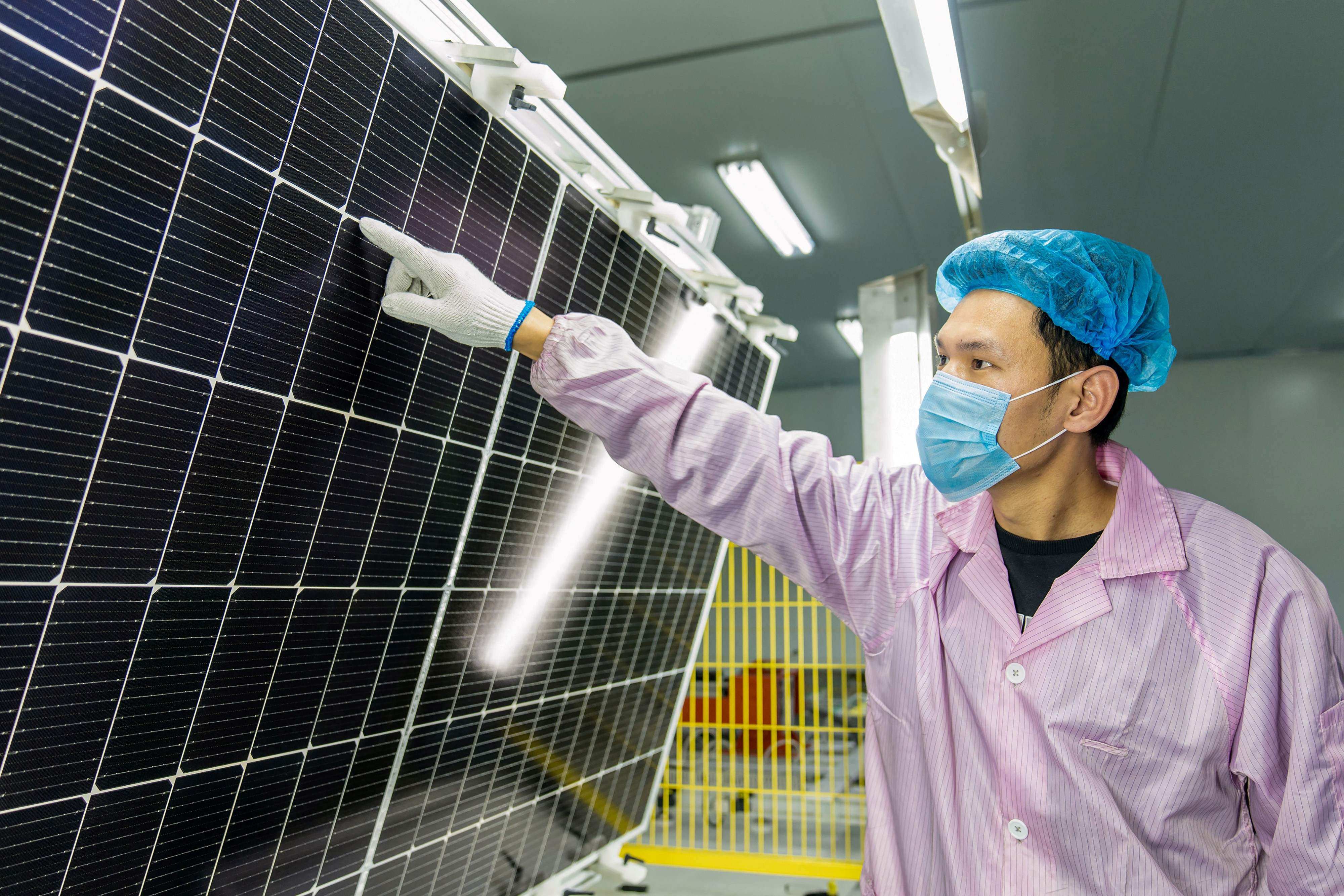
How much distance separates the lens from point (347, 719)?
2969 mm

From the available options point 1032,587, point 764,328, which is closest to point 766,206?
point 764,328

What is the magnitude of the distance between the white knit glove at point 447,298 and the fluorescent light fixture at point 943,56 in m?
2.06

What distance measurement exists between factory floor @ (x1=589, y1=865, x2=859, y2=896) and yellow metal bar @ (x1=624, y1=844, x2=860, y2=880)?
5 centimetres

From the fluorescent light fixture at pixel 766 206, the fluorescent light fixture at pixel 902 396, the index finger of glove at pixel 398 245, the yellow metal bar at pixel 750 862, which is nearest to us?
the index finger of glove at pixel 398 245

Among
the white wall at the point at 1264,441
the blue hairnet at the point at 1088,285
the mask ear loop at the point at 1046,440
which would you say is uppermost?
the white wall at the point at 1264,441

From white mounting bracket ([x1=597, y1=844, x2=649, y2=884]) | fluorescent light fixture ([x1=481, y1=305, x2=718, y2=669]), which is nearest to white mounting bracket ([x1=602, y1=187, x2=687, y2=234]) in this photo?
fluorescent light fixture ([x1=481, y1=305, x2=718, y2=669])

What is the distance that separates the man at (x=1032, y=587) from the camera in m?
2.16

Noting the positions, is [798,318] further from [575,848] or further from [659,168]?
[575,848]

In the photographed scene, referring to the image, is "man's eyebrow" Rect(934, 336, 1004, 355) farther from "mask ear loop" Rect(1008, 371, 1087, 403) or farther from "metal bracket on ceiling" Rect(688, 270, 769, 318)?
"metal bracket on ceiling" Rect(688, 270, 769, 318)

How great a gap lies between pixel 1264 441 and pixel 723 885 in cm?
984

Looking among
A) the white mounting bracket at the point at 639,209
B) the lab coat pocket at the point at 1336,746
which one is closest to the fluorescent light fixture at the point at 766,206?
the white mounting bracket at the point at 639,209

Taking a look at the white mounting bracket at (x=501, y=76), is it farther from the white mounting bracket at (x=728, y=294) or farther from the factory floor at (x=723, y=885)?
the factory floor at (x=723, y=885)

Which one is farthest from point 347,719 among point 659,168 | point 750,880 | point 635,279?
point 659,168

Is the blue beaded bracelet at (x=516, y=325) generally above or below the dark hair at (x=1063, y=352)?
below
